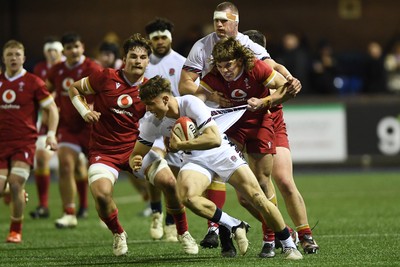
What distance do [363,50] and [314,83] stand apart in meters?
3.85

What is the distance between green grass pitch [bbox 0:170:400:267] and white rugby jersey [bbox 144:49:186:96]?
70.9 inches

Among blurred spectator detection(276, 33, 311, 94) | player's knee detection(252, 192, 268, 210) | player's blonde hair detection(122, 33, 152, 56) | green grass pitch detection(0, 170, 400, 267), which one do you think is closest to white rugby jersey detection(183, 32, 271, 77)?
player's blonde hair detection(122, 33, 152, 56)

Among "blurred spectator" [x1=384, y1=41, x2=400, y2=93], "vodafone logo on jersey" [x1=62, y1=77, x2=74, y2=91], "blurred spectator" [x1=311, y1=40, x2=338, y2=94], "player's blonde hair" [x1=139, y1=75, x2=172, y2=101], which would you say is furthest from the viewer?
"blurred spectator" [x1=384, y1=41, x2=400, y2=93]

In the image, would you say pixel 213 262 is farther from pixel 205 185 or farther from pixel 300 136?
pixel 300 136

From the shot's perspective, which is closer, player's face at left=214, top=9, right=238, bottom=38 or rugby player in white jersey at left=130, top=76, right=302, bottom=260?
rugby player in white jersey at left=130, top=76, right=302, bottom=260

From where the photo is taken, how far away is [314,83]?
2322 cm

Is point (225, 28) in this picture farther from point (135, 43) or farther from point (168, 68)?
point (168, 68)

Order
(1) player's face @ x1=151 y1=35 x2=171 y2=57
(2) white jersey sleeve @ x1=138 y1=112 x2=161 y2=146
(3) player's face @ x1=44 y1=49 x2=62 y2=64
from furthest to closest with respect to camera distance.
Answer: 1. (3) player's face @ x1=44 y1=49 x2=62 y2=64
2. (1) player's face @ x1=151 y1=35 x2=171 y2=57
3. (2) white jersey sleeve @ x1=138 y1=112 x2=161 y2=146

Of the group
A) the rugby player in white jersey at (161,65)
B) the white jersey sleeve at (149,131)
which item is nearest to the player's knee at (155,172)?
the white jersey sleeve at (149,131)

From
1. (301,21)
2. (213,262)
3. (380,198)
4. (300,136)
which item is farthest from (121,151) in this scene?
(301,21)

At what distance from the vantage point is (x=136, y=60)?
35.4ft

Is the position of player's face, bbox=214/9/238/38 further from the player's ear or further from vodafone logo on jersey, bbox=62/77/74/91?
vodafone logo on jersey, bbox=62/77/74/91

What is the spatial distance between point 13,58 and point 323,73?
471 inches

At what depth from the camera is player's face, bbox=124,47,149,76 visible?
10.8 m
